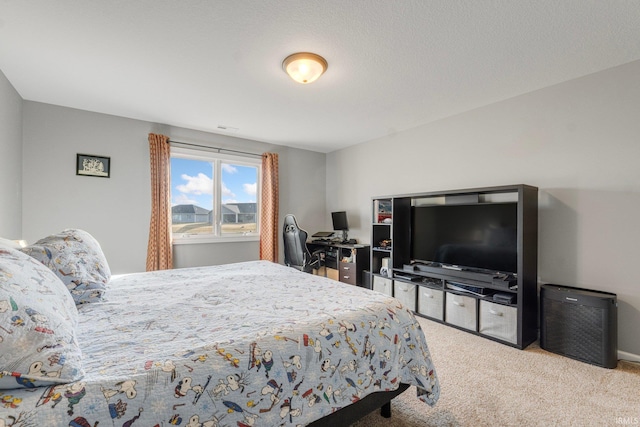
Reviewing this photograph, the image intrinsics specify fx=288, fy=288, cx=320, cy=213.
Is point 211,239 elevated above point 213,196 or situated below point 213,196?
below

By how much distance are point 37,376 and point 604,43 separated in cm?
365

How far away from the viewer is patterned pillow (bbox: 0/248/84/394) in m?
0.80

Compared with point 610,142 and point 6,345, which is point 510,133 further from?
point 6,345

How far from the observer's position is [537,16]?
186 centimetres

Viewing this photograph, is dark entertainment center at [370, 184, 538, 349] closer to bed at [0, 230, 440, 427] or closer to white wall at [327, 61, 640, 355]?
white wall at [327, 61, 640, 355]

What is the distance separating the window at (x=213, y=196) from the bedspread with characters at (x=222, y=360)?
8.17ft

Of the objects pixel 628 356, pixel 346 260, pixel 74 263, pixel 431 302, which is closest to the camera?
pixel 74 263

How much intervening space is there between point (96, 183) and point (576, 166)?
530cm

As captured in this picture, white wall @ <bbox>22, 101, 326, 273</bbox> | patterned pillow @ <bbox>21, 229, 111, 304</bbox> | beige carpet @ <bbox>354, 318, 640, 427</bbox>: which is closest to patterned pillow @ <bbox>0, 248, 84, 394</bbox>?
patterned pillow @ <bbox>21, 229, 111, 304</bbox>

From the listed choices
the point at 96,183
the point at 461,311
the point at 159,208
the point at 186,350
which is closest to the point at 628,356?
the point at 461,311

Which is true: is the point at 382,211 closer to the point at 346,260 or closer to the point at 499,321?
the point at 346,260

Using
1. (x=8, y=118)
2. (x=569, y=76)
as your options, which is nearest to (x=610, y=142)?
(x=569, y=76)

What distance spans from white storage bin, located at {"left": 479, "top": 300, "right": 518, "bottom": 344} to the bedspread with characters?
5.17 feet

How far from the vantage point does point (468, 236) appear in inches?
129
